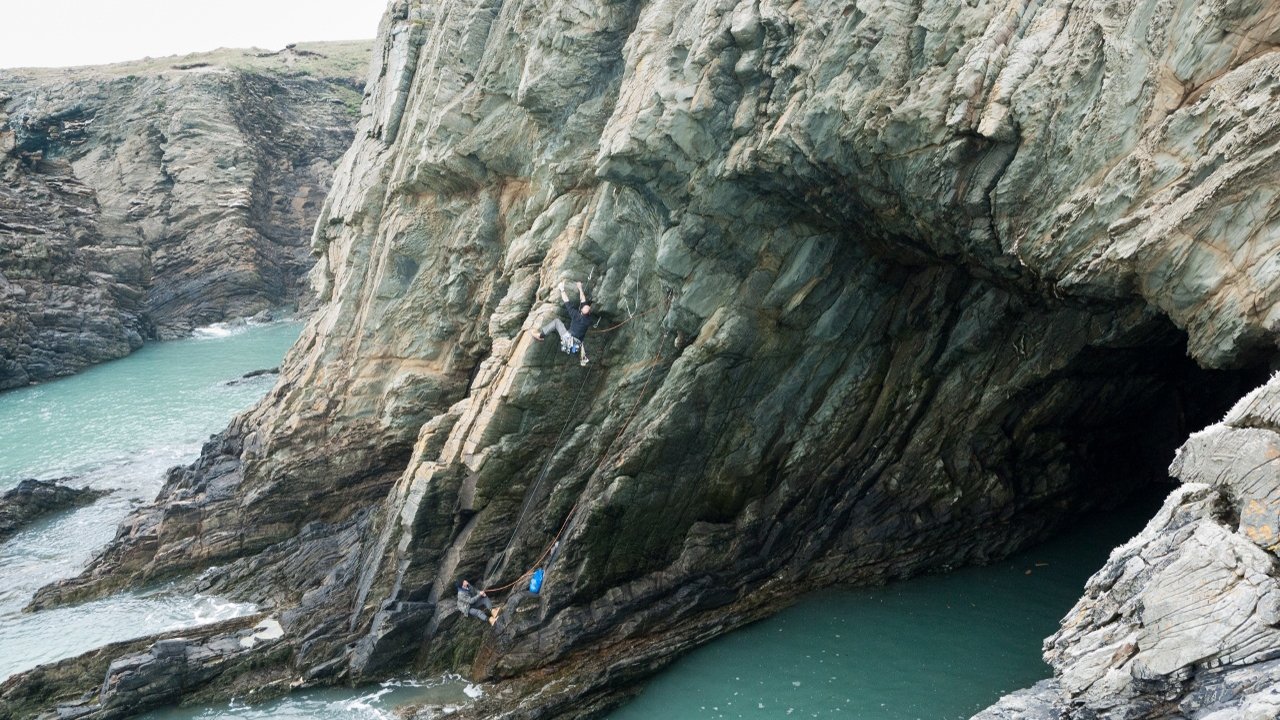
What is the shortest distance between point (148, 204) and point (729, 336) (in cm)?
→ 6361

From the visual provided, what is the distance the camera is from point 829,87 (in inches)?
645

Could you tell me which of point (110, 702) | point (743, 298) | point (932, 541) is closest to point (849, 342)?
point (743, 298)

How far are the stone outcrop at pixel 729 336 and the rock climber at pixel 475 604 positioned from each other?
1.08 ft

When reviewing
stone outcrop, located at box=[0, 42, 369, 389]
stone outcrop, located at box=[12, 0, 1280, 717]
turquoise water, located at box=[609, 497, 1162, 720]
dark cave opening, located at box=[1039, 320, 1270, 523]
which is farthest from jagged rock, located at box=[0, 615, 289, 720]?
stone outcrop, located at box=[0, 42, 369, 389]

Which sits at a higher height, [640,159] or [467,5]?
[467,5]

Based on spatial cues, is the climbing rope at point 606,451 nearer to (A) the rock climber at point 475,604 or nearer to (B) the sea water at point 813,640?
(A) the rock climber at point 475,604

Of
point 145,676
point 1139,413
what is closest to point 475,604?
point 145,676

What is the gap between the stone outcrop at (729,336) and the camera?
1412 centimetres

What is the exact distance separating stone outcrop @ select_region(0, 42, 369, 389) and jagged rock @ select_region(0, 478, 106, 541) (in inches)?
907

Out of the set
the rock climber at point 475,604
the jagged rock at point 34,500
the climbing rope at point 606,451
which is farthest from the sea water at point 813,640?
the climbing rope at point 606,451

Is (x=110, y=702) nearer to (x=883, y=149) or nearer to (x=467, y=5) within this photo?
(x=883, y=149)

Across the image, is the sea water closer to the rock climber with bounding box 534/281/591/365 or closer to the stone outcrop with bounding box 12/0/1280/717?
the stone outcrop with bounding box 12/0/1280/717

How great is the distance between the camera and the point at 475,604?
2041 centimetres

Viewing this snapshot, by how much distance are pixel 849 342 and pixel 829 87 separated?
21.8 feet
